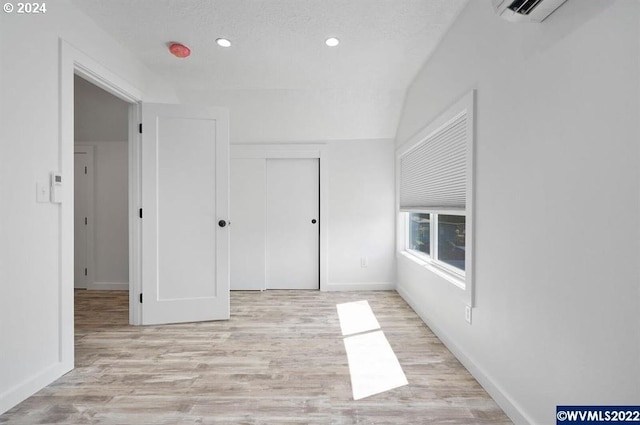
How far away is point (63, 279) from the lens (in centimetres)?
187

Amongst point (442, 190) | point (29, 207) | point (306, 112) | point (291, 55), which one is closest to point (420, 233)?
point (442, 190)

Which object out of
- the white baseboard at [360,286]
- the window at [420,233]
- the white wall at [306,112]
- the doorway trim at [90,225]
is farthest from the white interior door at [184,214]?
the window at [420,233]

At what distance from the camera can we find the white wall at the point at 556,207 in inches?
37.7

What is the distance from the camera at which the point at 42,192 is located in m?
1.72

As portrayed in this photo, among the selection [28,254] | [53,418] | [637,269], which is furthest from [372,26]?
[53,418]

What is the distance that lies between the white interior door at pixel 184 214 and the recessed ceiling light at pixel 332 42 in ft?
3.78

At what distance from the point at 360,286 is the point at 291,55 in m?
2.80

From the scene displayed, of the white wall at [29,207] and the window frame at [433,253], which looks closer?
the white wall at [29,207]

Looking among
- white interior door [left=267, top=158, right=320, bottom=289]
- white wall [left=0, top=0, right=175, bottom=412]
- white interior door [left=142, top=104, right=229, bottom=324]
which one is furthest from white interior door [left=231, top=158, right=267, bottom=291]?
white wall [left=0, top=0, right=175, bottom=412]

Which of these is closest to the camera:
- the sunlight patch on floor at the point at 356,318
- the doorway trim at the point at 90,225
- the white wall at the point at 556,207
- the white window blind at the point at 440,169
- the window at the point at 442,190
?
the white wall at the point at 556,207

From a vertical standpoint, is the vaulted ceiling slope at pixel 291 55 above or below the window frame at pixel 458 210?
above

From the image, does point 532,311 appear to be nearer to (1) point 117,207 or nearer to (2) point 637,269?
(2) point 637,269

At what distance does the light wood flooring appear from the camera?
1.52 meters

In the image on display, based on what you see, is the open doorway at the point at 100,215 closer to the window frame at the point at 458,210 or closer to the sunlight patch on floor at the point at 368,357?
the sunlight patch on floor at the point at 368,357
